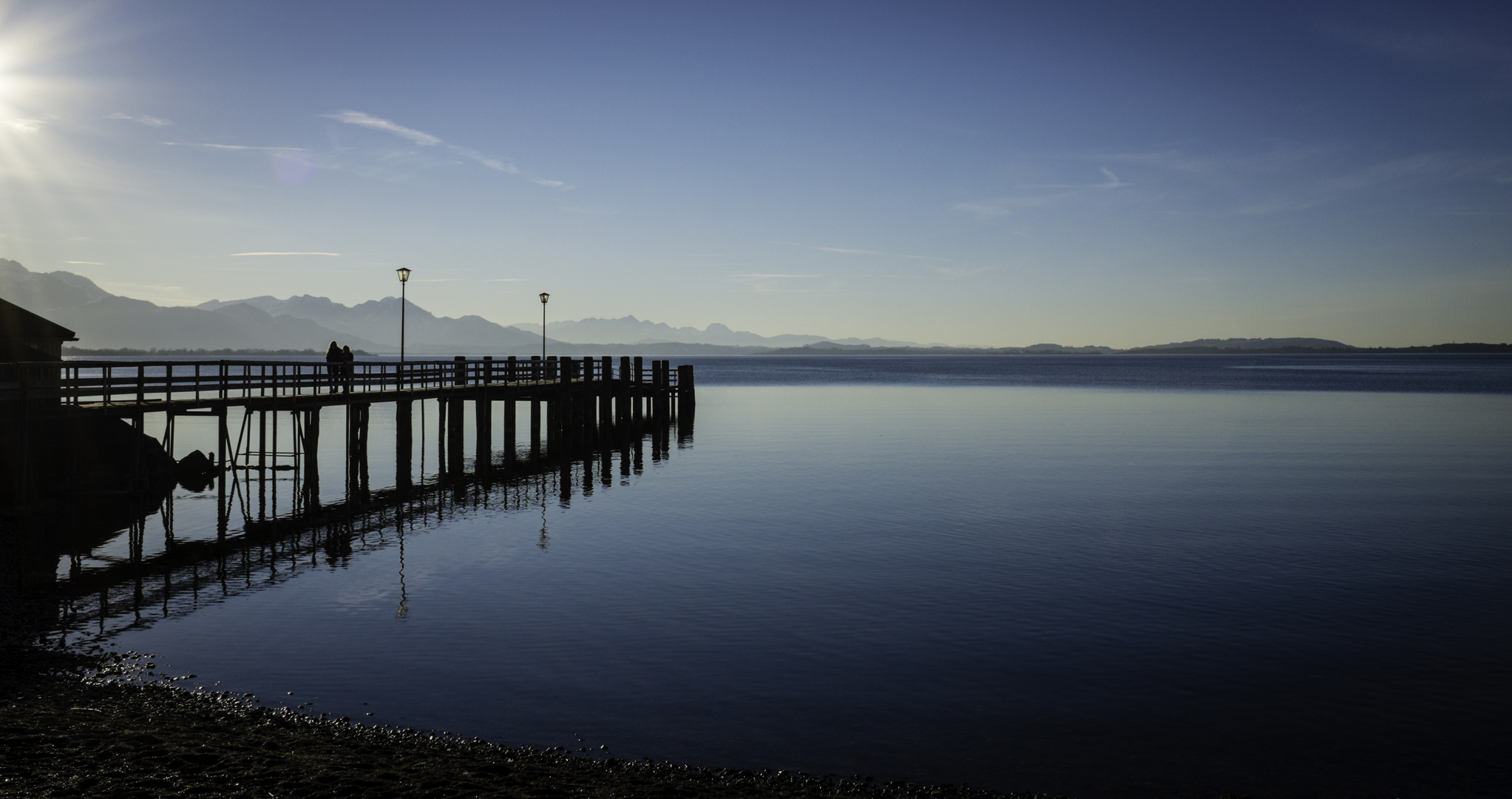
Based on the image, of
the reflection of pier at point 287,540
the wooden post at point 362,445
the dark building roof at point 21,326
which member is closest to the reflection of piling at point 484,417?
the reflection of pier at point 287,540

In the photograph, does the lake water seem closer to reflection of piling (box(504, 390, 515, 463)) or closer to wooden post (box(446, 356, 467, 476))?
wooden post (box(446, 356, 467, 476))

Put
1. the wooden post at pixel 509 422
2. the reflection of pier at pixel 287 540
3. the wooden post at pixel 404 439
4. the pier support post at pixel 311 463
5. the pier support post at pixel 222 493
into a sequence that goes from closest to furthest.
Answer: the reflection of pier at pixel 287 540 < the pier support post at pixel 222 493 < the pier support post at pixel 311 463 < the wooden post at pixel 404 439 < the wooden post at pixel 509 422

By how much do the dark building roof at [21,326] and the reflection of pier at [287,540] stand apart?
730 centimetres

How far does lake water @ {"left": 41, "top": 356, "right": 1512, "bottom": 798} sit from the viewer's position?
10344mm

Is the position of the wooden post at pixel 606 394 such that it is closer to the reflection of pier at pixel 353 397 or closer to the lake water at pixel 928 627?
the reflection of pier at pixel 353 397

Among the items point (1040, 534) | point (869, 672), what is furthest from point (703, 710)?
point (1040, 534)

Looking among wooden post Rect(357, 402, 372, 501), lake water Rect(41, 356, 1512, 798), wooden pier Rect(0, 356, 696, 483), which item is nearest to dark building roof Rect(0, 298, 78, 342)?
wooden pier Rect(0, 356, 696, 483)

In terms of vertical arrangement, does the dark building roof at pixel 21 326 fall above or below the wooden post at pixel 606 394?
above

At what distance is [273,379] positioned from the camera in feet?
90.4

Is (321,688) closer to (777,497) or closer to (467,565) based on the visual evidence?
(467,565)

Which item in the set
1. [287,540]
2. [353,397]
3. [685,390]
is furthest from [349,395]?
[685,390]

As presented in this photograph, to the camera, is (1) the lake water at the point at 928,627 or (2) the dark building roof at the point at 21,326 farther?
(2) the dark building roof at the point at 21,326

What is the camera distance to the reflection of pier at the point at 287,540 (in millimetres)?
15477

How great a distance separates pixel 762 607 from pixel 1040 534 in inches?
366
